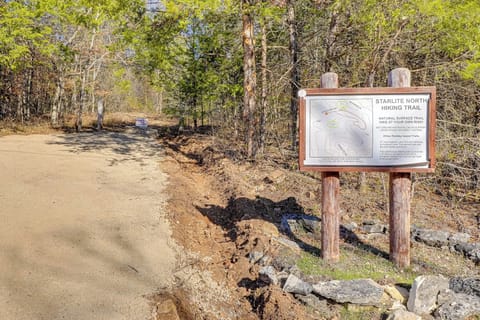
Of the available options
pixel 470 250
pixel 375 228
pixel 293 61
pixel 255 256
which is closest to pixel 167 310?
pixel 255 256

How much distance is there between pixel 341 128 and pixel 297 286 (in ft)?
6.26

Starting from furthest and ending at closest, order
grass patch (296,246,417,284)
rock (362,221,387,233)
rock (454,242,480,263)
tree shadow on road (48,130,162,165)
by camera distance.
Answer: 1. tree shadow on road (48,130,162,165)
2. rock (362,221,387,233)
3. rock (454,242,480,263)
4. grass patch (296,246,417,284)

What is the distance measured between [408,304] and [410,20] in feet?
15.2

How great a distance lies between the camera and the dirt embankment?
3668 millimetres

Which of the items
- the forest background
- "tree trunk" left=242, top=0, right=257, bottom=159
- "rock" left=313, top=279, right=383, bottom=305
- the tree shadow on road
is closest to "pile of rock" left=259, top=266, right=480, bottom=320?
"rock" left=313, top=279, right=383, bottom=305

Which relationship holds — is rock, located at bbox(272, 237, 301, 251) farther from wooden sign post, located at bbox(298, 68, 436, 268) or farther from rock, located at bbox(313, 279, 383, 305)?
rock, located at bbox(313, 279, 383, 305)

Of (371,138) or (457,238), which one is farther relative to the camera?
(457,238)

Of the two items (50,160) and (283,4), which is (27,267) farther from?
(283,4)

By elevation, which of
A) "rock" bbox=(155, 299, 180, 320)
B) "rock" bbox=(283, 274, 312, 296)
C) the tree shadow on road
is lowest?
"rock" bbox=(155, 299, 180, 320)

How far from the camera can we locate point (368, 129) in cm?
420

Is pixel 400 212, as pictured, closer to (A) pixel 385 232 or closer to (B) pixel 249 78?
(A) pixel 385 232

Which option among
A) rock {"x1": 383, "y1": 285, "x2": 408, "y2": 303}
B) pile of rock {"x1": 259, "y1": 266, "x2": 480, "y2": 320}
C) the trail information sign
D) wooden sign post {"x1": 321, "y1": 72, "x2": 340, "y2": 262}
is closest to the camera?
pile of rock {"x1": 259, "y1": 266, "x2": 480, "y2": 320}

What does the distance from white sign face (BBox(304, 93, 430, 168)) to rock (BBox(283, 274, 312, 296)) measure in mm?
1375

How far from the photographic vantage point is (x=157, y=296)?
3.71 meters
